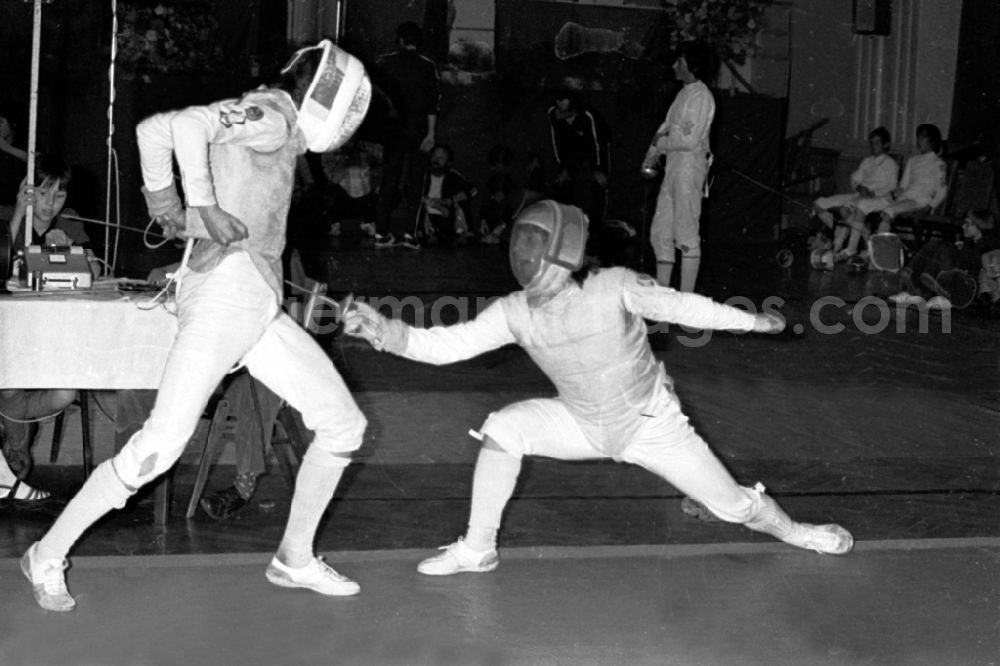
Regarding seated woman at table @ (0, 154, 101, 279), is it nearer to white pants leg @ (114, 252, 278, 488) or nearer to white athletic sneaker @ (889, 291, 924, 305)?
white pants leg @ (114, 252, 278, 488)

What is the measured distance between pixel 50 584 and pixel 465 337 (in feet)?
4.34

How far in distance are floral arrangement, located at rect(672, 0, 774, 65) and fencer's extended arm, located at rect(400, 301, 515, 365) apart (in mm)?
11064

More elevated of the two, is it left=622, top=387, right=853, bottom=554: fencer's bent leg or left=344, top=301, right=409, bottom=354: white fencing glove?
left=344, top=301, right=409, bottom=354: white fencing glove

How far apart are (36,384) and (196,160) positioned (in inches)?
46.9

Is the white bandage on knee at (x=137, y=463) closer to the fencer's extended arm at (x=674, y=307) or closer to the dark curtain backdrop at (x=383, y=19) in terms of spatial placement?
the fencer's extended arm at (x=674, y=307)

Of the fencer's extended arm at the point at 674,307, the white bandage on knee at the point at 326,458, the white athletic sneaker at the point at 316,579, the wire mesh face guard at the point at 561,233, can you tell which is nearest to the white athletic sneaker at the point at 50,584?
the white athletic sneaker at the point at 316,579

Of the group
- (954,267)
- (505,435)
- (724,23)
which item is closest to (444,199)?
(724,23)

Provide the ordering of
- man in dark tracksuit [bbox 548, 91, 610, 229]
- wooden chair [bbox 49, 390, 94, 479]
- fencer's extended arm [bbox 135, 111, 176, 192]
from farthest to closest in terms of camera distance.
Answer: man in dark tracksuit [bbox 548, 91, 610, 229], wooden chair [bbox 49, 390, 94, 479], fencer's extended arm [bbox 135, 111, 176, 192]

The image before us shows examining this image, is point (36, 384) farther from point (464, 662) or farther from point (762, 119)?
point (762, 119)

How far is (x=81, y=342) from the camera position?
4105mm

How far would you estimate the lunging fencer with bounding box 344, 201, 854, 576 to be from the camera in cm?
369

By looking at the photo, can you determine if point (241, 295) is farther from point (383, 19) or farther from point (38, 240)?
point (383, 19)

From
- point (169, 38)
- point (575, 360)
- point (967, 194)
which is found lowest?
point (575, 360)

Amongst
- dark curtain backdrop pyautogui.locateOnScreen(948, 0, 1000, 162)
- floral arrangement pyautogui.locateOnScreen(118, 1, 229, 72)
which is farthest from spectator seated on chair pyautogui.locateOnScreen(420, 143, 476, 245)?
dark curtain backdrop pyautogui.locateOnScreen(948, 0, 1000, 162)
